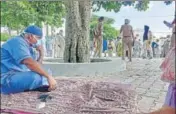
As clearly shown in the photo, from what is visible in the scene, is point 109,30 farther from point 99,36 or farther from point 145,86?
point 145,86

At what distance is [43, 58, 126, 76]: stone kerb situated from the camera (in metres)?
1.83

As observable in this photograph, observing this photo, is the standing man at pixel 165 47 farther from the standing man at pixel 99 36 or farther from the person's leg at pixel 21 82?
the person's leg at pixel 21 82

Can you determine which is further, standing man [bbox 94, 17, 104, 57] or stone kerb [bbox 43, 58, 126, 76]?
stone kerb [bbox 43, 58, 126, 76]

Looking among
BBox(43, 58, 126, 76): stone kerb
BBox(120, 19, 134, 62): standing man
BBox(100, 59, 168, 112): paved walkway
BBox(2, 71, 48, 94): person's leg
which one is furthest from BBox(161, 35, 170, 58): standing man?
BBox(2, 71, 48, 94): person's leg

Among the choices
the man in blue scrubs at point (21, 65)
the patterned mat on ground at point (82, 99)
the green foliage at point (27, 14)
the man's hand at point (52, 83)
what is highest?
the green foliage at point (27, 14)

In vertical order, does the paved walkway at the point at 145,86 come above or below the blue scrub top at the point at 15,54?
below

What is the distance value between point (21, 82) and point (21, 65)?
84mm

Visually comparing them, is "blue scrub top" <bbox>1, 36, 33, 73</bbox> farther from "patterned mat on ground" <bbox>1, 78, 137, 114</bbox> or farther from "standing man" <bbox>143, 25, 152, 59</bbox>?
"standing man" <bbox>143, 25, 152, 59</bbox>

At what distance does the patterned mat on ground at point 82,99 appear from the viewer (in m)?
1.59

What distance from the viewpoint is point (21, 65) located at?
1.47m

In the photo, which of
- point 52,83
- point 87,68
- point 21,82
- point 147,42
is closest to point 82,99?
point 52,83

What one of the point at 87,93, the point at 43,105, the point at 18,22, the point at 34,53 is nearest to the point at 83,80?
the point at 87,93

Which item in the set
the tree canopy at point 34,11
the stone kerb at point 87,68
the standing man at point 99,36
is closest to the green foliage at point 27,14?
the tree canopy at point 34,11

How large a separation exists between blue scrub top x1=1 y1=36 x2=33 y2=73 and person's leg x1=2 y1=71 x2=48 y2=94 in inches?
1.2
